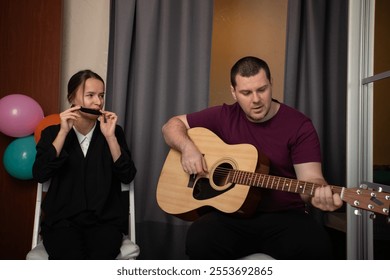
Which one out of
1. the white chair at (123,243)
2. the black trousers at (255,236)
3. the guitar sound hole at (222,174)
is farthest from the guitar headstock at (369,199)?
the white chair at (123,243)

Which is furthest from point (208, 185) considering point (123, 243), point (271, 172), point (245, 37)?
point (245, 37)

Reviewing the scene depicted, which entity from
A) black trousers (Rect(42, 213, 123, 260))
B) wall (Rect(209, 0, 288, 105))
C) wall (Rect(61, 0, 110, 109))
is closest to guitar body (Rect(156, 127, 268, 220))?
black trousers (Rect(42, 213, 123, 260))

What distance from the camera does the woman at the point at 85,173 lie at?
171 cm

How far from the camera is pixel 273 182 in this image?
1.56 m

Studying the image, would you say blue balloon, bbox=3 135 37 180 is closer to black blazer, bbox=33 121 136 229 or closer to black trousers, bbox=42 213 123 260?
black blazer, bbox=33 121 136 229

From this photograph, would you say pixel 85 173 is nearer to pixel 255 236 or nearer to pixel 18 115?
pixel 18 115

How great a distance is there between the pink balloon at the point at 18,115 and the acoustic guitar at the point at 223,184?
0.91 m

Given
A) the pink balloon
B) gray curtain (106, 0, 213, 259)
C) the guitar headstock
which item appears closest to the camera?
the guitar headstock

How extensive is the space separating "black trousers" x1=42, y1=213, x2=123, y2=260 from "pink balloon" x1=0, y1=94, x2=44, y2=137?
→ 78cm

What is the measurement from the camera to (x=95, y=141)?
192 centimetres

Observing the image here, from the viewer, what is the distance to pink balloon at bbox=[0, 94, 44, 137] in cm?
226

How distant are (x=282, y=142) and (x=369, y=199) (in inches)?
19.9

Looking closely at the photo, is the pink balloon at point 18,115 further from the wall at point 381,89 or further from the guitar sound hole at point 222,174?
the wall at point 381,89
